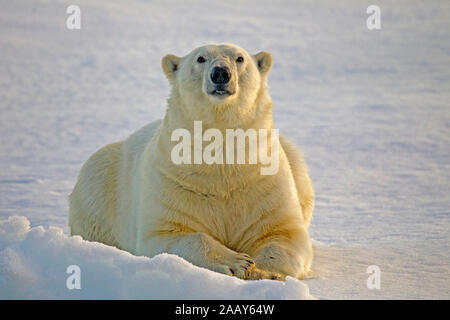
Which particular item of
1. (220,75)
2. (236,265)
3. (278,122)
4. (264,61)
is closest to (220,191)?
(236,265)

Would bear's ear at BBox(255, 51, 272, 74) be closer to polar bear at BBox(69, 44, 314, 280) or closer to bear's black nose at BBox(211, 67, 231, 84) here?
polar bear at BBox(69, 44, 314, 280)

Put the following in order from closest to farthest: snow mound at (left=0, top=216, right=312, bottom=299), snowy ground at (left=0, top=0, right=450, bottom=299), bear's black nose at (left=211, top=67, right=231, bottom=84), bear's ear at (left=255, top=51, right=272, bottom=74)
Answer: snow mound at (left=0, top=216, right=312, bottom=299)
snowy ground at (left=0, top=0, right=450, bottom=299)
bear's black nose at (left=211, top=67, right=231, bottom=84)
bear's ear at (left=255, top=51, right=272, bottom=74)

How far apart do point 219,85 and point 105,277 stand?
1.32m

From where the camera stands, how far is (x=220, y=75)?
4238mm

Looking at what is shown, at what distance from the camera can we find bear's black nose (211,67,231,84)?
13.9 ft

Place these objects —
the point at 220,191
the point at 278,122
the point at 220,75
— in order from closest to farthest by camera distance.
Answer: the point at 220,75
the point at 220,191
the point at 278,122

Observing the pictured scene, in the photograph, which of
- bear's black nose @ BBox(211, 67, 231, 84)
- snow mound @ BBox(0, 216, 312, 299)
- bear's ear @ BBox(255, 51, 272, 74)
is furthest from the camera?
bear's ear @ BBox(255, 51, 272, 74)

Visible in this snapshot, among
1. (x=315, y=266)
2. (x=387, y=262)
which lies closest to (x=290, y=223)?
(x=315, y=266)

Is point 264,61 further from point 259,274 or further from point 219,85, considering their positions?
point 259,274

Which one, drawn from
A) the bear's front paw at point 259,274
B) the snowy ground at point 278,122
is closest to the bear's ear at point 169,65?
the snowy ground at point 278,122

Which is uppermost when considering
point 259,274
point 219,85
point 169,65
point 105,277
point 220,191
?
point 169,65

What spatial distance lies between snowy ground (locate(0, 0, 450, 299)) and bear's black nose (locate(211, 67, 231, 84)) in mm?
1134

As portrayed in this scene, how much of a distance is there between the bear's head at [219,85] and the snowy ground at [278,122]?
1065 millimetres

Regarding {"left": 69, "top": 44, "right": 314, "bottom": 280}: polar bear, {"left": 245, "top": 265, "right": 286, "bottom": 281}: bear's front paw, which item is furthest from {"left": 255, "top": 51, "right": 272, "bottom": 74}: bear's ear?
{"left": 245, "top": 265, "right": 286, "bottom": 281}: bear's front paw
